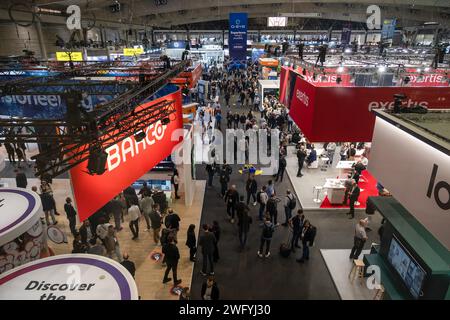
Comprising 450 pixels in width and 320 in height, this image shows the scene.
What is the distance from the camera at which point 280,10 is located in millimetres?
33250

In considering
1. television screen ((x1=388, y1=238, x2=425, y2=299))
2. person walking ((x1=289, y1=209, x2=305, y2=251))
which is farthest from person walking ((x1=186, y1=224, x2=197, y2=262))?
television screen ((x1=388, y1=238, x2=425, y2=299))

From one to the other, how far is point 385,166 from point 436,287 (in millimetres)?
2109

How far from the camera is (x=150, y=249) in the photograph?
776cm

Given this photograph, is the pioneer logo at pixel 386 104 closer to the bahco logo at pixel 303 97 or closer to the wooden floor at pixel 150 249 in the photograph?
the bahco logo at pixel 303 97

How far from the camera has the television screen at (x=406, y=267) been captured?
5.13 m

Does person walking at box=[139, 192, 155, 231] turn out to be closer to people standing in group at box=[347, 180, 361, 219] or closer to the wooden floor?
the wooden floor

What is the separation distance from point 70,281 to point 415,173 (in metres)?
4.43

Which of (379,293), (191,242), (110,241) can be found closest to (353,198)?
(379,293)

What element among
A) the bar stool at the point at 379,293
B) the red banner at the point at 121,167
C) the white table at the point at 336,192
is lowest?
the bar stool at the point at 379,293

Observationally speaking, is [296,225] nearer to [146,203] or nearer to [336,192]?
[336,192]

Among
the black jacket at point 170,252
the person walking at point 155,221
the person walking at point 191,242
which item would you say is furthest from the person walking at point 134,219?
the black jacket at point 170,252

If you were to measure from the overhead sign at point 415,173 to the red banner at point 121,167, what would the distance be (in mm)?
3930
